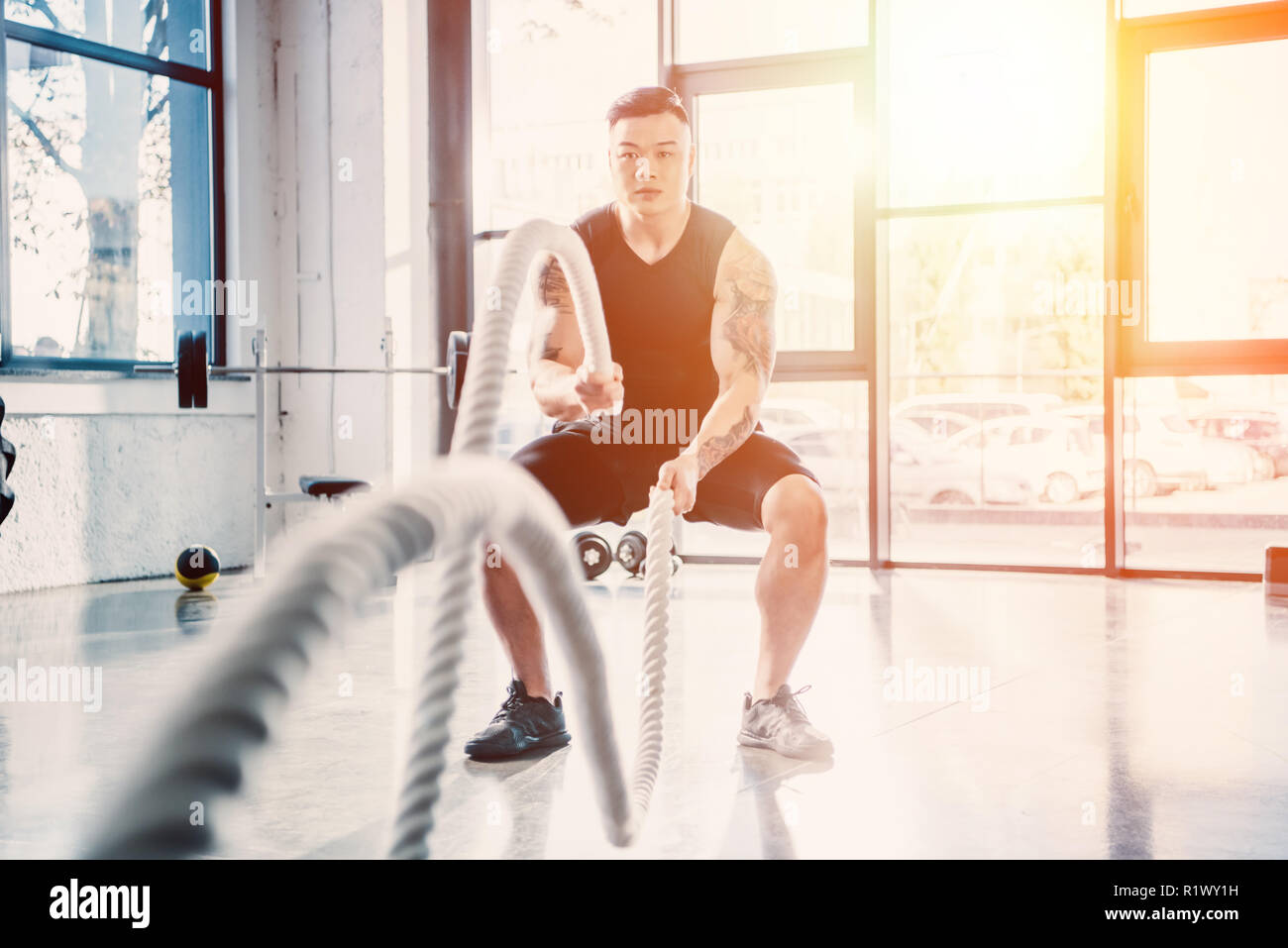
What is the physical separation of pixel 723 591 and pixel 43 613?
2.48 meters

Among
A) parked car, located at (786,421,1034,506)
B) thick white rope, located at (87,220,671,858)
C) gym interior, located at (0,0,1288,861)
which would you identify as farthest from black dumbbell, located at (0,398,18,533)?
parked car, located at (786,421,1034,506)

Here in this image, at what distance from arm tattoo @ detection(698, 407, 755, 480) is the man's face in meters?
0.48

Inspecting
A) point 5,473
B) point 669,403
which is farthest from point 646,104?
point 5,473

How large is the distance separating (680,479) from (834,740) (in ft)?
2.69

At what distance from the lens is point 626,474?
2357mm

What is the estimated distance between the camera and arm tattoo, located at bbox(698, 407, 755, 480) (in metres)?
2.17

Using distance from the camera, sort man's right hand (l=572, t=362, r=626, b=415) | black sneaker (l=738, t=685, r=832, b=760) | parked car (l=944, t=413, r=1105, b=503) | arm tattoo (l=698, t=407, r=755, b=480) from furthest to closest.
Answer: parked car (l=944, t=413, r=1105, b=503) → black sneaker (l=738, t=685, r=832, b=760) → arm tattoo (l=698, t=407, r=755, b=480) → man's right hand (l=572, t=362, r=626, b=415)

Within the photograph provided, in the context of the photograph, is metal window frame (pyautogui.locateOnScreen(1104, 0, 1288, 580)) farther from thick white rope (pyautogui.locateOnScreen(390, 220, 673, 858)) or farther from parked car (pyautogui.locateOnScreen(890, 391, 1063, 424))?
thick white rope (pyautogui.locateOnScreen(390, 220, 673, 858))

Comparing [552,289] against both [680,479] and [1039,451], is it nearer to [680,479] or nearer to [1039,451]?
[680,479]

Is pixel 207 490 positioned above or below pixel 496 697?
above
